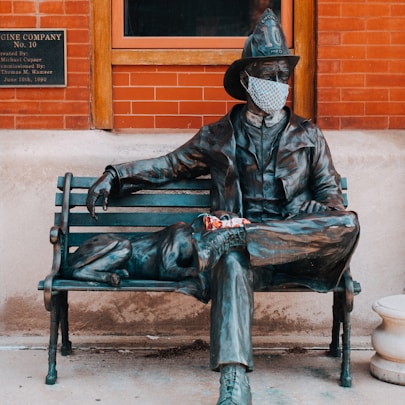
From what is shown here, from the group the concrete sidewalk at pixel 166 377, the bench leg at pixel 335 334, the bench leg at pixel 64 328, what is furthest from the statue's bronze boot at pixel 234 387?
the bench leg at pixel 64 328

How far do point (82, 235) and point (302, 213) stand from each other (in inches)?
55.6

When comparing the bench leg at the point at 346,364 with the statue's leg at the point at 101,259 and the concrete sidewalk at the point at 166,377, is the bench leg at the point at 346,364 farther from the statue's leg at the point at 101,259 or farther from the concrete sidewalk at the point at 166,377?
the statue's leg at the point at 101,259

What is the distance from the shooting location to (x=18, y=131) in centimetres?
623

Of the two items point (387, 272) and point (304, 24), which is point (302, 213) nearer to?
point (387, 272)

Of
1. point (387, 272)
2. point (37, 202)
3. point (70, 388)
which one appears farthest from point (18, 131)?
point (387, 272)

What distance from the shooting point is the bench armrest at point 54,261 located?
4867 mm

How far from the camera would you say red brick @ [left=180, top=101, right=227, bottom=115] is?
6.34 metres

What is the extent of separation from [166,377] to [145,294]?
109cm

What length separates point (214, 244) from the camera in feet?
15.1

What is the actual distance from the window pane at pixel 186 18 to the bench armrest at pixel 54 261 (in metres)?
1.93

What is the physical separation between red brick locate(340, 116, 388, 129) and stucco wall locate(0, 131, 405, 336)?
0.22 metres

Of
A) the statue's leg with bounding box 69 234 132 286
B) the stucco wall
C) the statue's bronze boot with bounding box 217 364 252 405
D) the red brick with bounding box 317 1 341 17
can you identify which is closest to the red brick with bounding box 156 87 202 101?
the stucco wall

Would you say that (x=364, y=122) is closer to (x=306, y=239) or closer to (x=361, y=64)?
(x=361, y=64)

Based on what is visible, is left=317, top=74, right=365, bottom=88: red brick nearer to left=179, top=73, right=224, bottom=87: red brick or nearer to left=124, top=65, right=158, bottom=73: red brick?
left=179, top=73, right=224, bottom=87: red brick
